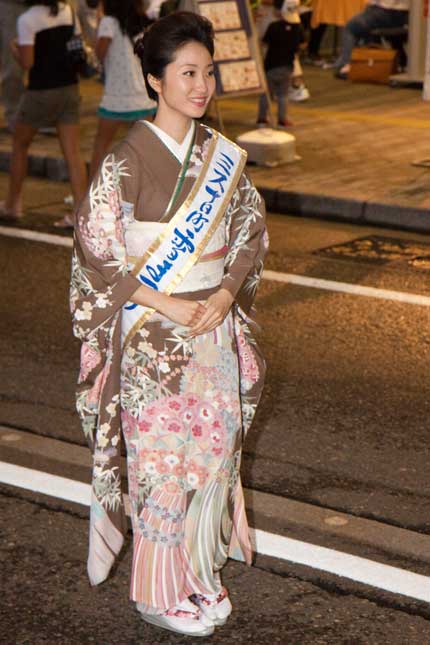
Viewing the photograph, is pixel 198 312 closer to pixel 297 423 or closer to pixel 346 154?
pixel 297 423

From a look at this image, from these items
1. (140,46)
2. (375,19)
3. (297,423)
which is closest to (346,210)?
(297,423)

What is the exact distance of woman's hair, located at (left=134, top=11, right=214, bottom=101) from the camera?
133 inches

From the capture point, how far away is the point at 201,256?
11.4 ft

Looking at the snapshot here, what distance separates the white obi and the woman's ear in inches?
14.4

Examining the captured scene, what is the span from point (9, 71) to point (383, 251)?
16.7 ft

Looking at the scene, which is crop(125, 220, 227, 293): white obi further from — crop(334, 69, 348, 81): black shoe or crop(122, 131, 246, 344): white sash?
crop(334, 69, 348, 81): black shoe

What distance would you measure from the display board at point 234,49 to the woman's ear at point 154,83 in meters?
6.93

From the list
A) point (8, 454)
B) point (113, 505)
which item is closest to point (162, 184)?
point (113, 505)

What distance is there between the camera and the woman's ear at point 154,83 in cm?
344

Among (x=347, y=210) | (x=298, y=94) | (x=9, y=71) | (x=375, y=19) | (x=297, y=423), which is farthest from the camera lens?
(x=375, y=19)

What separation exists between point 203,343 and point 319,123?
337 inches

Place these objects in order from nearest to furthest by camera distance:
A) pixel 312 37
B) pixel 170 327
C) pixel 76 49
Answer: pixel 170 327, pixel 76 49, pixel 312 37

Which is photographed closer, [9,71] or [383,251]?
[383,251]

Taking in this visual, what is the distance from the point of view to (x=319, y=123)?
1177 cm
